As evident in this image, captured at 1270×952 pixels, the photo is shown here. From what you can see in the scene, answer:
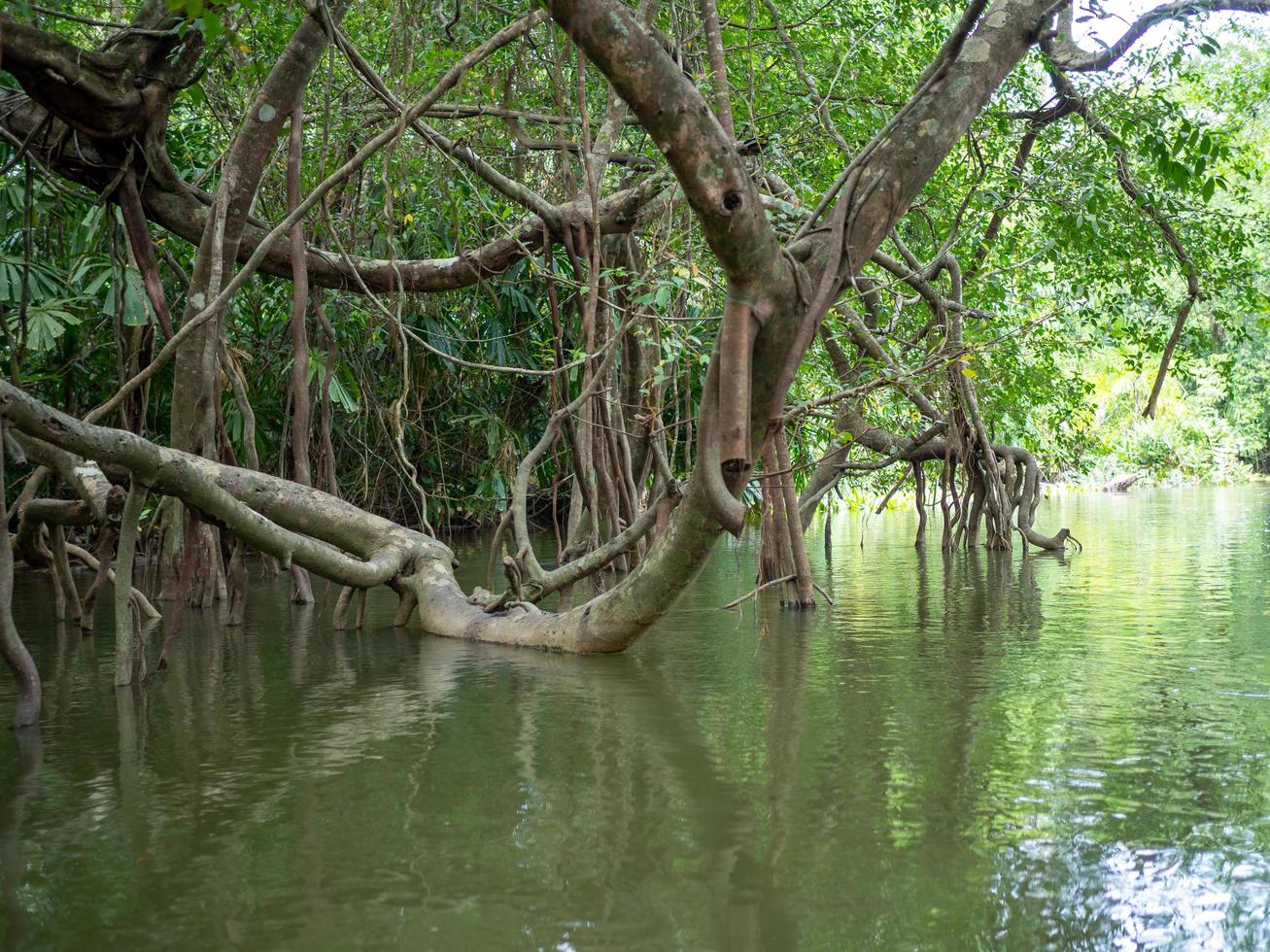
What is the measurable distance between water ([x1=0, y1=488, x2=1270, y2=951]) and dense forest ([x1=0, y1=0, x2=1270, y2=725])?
632 mm

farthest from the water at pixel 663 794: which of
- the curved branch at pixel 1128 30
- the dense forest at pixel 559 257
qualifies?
the curved branch at pixel 1128 30

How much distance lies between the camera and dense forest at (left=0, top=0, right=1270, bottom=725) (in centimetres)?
463

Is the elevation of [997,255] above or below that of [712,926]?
above

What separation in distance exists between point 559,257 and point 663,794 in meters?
8.29

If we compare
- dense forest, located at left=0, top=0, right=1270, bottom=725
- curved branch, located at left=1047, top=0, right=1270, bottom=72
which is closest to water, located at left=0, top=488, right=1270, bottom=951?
dense forest, located at left=0, top=0, right=1270, bottom=725

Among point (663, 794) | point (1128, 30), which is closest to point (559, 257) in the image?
point (1128, 30)

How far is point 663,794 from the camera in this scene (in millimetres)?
3590

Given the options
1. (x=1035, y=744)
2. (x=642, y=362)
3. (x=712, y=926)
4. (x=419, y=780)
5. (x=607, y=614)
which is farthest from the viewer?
(x=642, y=362)

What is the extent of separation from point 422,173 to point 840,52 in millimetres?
2923

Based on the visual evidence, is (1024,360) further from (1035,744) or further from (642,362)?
(1035,744)

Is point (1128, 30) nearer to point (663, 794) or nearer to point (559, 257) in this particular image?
point (559, 257)

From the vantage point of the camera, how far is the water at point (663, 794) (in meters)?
2.68

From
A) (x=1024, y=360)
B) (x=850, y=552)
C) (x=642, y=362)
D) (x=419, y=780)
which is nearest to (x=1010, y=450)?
(x=1024, y=360)

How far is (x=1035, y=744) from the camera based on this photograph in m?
4.02
